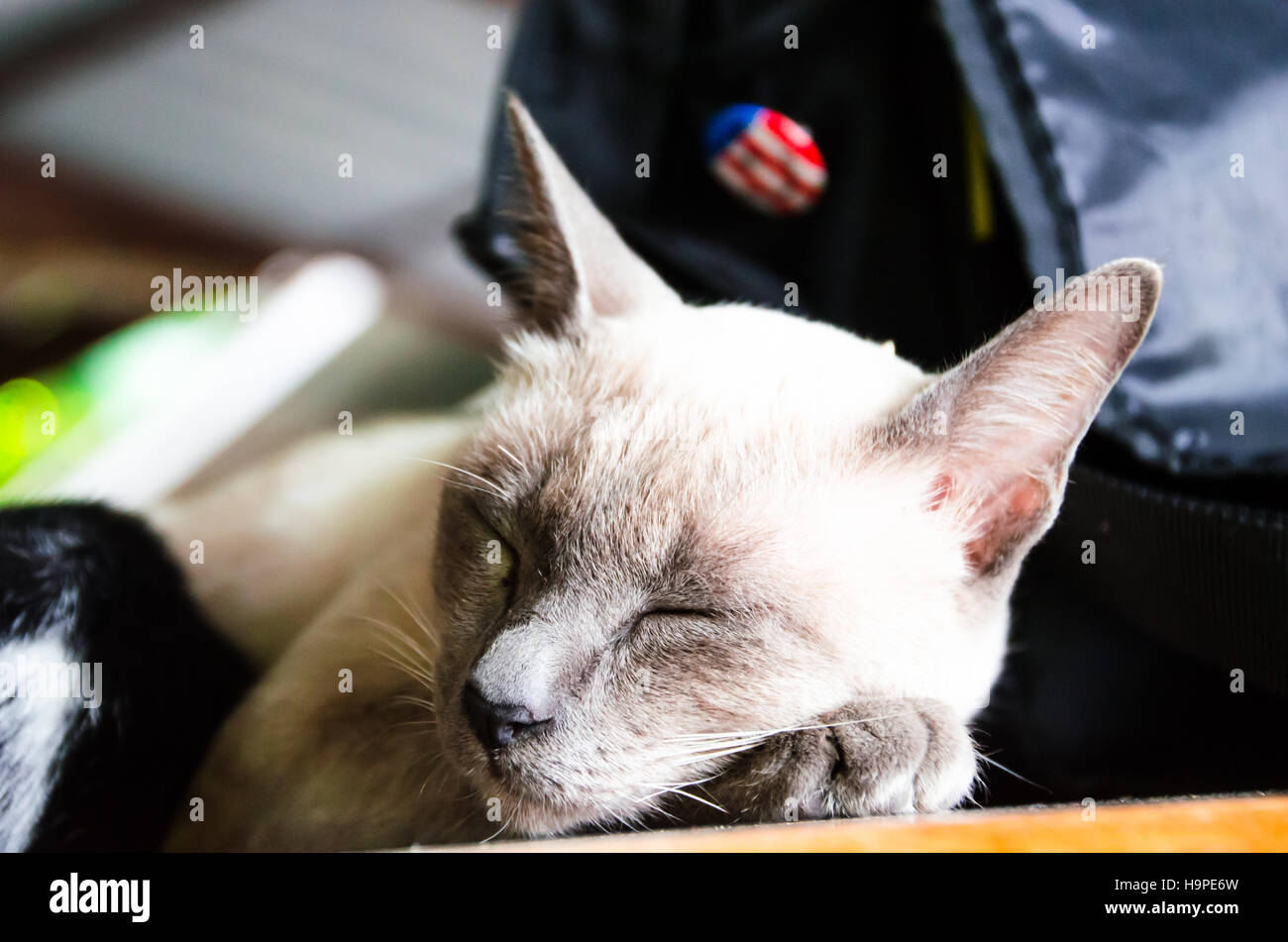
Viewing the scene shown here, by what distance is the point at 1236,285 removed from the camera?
105 centimetres

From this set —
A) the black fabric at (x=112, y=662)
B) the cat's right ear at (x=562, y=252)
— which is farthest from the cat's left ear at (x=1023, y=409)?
the black fabric at (x=112, y=662)

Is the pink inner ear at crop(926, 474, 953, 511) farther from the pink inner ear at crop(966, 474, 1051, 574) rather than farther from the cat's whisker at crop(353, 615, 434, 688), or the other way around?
the cat's whisker at crop(353, 615, 434, 688)

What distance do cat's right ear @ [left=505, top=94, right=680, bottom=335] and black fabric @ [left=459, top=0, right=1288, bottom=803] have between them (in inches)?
5.7

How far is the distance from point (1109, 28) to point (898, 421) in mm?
617

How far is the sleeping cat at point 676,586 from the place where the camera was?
2.67 feet

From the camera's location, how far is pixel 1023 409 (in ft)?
2.81

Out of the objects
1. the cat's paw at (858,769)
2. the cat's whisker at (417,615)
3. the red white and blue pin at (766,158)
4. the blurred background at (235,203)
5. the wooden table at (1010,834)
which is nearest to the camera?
the wooden table at (1010,834)

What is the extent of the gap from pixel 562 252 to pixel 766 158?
1.37 ft

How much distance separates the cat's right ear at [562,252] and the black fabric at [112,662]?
22.4 inches

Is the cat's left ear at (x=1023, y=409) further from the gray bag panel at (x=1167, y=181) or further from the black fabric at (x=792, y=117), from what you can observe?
the black fabric at (x=792, y=117)

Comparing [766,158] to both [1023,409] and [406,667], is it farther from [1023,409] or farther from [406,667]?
[406,667]

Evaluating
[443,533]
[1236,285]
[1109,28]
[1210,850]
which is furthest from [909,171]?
[1210,850]

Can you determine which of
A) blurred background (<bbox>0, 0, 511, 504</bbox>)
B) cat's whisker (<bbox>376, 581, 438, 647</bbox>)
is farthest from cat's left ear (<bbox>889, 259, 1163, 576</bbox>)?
blurred background (<bbox>0, 0, 511, 504</bbox>)

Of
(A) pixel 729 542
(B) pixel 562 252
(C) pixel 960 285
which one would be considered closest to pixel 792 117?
(C) pixel 960 285
